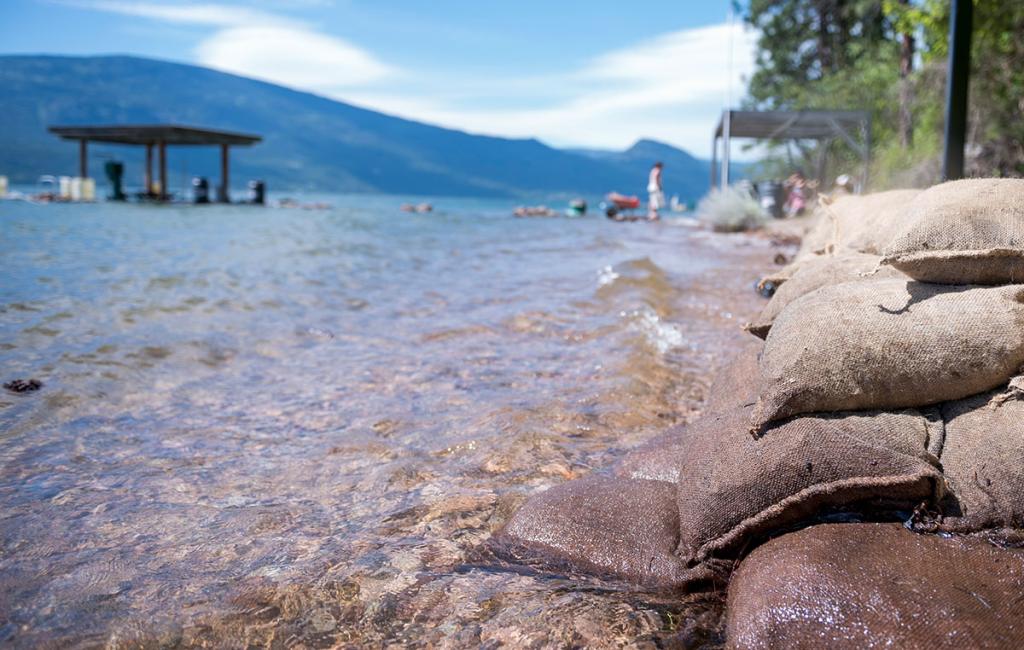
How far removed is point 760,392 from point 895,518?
0.53 meters

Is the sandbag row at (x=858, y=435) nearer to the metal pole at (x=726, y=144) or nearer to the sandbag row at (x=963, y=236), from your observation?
the sandbag row at (x=963, y=236)

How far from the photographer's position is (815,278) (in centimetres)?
315

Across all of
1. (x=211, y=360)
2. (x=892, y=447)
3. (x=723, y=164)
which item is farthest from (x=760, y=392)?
(x=723, y=164)

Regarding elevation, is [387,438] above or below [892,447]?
below

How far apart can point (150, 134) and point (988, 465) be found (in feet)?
110

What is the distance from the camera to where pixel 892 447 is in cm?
201

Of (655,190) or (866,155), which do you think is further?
(655,190)

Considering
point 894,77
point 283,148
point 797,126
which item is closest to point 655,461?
point 797,126

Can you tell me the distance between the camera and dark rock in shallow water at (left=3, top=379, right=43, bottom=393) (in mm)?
4254

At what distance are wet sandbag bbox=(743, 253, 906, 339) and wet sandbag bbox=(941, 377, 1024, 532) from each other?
0.90 metres

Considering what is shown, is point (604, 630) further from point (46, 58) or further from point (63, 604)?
point (46, 58)

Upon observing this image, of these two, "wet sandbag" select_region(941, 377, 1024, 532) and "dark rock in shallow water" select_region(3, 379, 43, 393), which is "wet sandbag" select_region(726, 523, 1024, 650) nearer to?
"wet sandbag" select_region(941, 377, 1024, 532)

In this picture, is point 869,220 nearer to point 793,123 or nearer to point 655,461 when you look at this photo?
point 655,461

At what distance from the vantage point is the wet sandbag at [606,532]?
2184 mm
